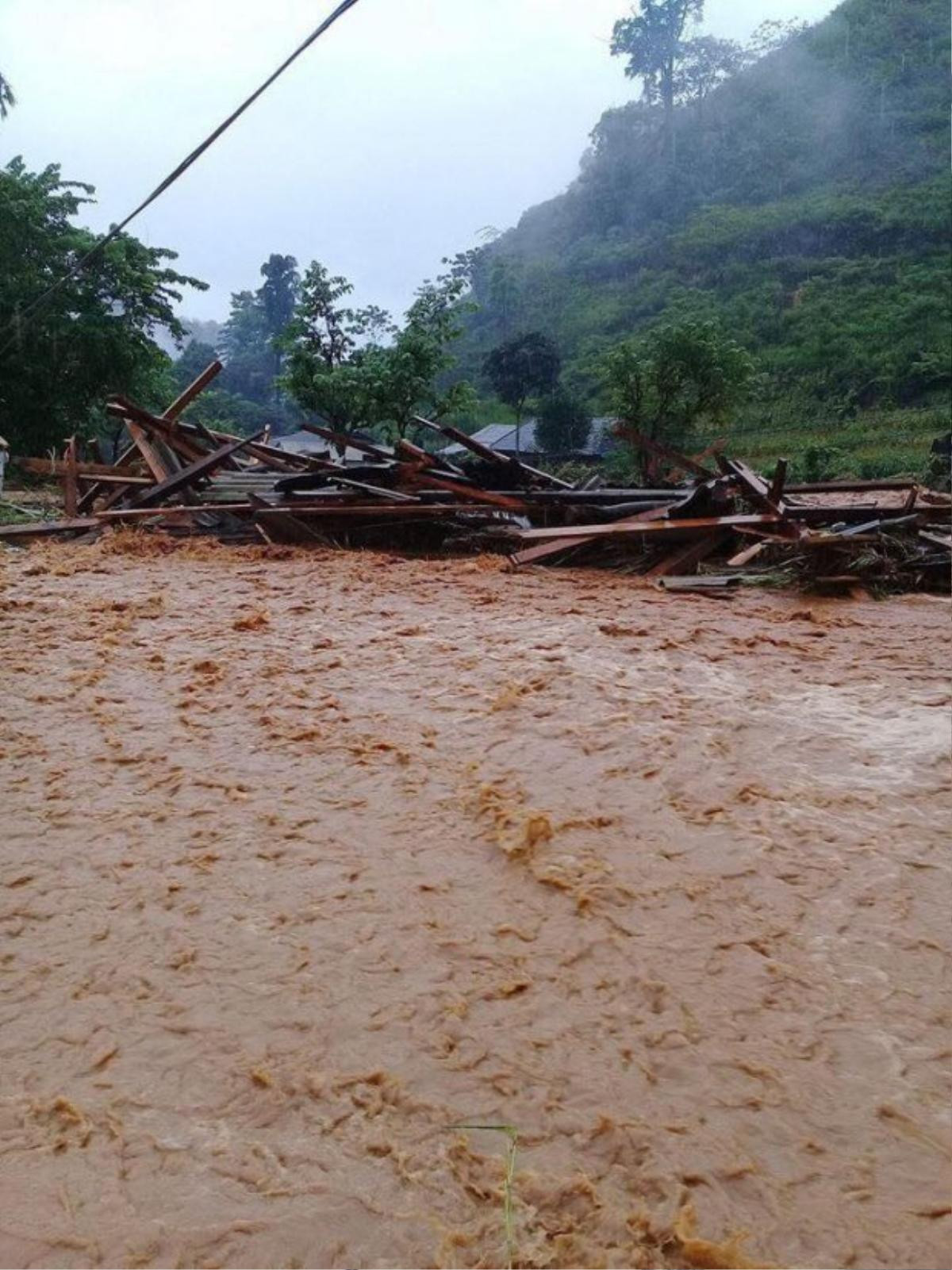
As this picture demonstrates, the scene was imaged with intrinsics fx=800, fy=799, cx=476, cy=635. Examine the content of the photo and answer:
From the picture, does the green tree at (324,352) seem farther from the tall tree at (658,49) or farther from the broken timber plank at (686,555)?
the tall tree at (658,49)

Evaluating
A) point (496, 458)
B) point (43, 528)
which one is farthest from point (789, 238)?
point (43, 528)

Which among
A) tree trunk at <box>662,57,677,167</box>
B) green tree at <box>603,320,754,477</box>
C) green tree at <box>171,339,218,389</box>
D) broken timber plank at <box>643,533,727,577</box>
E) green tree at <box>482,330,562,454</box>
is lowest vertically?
broken timber plank at <box>643,533,727,577</box>

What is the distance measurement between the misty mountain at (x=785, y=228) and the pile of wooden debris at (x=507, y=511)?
31.1 metres

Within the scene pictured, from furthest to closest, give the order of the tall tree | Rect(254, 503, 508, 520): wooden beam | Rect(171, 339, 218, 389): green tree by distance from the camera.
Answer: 1. the tall tree
2. Rect(171, 339, 218, 389): green tree
3. Rect(254, 503, 508, 520): wooden beam

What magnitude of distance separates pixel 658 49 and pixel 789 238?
106ft

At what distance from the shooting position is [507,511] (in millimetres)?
7848

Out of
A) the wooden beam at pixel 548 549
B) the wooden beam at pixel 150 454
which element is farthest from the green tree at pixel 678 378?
the wooden beam at pixel 548 549

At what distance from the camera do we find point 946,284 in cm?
3962

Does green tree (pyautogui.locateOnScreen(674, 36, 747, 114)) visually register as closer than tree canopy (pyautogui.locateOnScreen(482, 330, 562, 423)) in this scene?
No

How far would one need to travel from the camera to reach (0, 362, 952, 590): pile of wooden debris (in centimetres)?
628

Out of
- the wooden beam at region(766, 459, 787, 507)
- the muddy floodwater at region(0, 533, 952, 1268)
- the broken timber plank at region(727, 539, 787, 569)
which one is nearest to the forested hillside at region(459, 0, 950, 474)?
the wooden beam at region(766, 459, 787, 507)

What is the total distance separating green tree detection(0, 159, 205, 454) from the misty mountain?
74.0 ft

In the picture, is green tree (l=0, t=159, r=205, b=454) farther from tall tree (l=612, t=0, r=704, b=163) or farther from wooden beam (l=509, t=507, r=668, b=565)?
tall tree (l=612, t=0, r=704, b=163)

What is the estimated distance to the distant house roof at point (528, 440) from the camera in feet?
98.9
